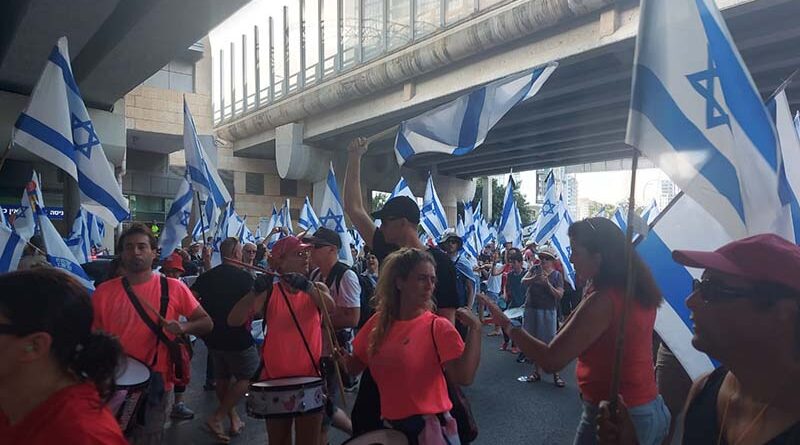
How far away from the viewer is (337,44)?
25391 millimetres

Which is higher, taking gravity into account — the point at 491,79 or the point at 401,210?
the point at 491,79

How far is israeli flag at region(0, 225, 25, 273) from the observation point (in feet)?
14.7

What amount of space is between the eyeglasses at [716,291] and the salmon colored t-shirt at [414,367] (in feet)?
3.97

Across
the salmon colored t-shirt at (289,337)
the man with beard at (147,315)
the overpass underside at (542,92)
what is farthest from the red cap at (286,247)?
the overpass underside at (542,92)

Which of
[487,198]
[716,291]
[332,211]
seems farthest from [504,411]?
[487,198]

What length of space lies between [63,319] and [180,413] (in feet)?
15.9

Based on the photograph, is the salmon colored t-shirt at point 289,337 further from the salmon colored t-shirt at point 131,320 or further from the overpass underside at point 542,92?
the overpass underside at point 542,92

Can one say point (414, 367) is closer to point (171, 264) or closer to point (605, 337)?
point (605, 337)

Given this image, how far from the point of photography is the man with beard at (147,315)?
130 inches

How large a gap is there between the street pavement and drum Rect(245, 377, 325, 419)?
2.11m

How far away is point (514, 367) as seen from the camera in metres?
8.41

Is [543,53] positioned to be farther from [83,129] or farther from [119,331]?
[119,331]

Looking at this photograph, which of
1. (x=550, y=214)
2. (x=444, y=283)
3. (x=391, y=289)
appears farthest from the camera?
(x=550, y=214)

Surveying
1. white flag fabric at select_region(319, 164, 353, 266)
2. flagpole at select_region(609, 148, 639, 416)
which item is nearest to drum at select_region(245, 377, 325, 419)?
flagpole at select_region(609, 148, 639, 416)
